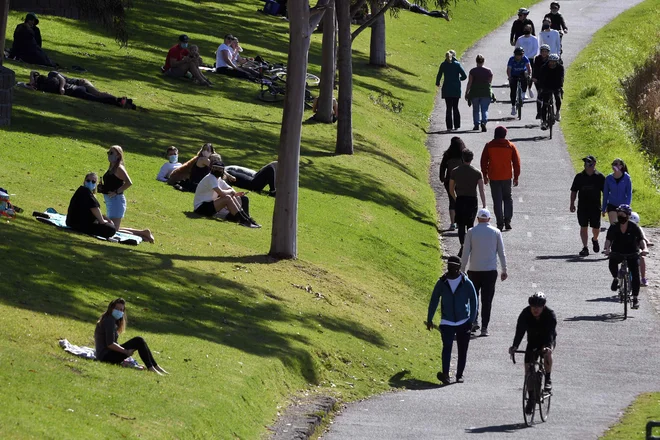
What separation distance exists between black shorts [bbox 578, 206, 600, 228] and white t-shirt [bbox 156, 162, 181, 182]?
7.34 metres

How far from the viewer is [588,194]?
24266 mm

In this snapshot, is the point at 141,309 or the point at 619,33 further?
the point at 619,33

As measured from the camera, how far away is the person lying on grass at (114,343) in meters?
13.7

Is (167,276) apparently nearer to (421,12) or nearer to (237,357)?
(237,357)

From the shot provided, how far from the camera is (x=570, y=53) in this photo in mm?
52562

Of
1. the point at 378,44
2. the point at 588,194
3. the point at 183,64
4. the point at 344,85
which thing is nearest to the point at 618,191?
the point at 588,194

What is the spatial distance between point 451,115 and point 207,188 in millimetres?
15471

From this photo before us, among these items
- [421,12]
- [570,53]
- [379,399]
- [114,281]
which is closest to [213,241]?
[114,281]

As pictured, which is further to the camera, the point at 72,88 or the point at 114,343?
the point at 72,88

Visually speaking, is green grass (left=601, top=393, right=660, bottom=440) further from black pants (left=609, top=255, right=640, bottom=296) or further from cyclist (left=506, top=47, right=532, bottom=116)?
cyclist (left=506, top=47, right=532, bottom=116)

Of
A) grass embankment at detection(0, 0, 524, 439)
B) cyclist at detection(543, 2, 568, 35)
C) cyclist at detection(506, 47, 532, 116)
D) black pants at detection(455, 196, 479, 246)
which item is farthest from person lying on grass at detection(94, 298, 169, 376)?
cyclist at detection(543, 2, 568, 35)

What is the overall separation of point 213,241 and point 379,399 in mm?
5581

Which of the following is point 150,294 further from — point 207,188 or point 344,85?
point 344,85

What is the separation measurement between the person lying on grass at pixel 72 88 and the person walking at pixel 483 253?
12810 millimetres
